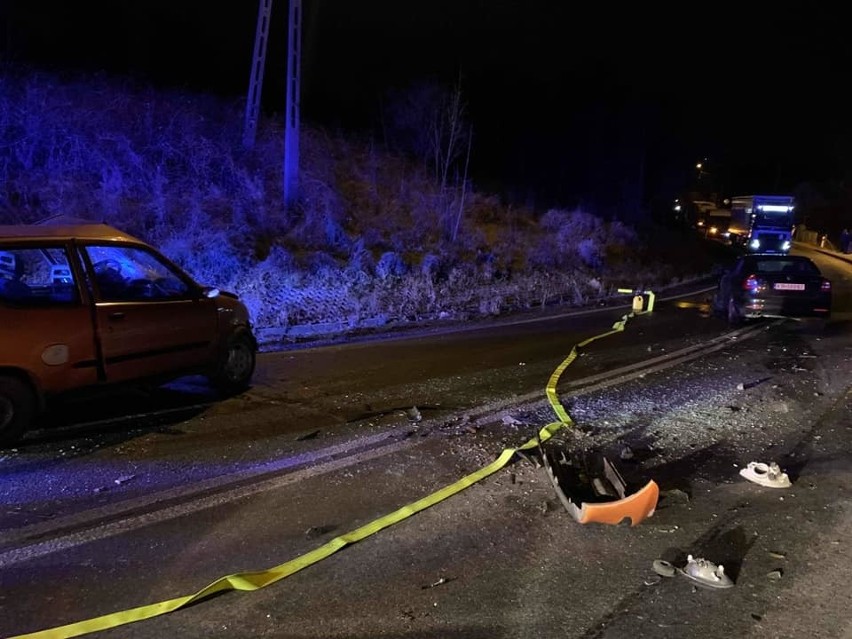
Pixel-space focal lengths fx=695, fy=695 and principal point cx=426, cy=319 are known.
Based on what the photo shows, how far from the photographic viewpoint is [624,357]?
10328 millimetres

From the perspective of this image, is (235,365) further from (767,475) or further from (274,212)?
(274,212)

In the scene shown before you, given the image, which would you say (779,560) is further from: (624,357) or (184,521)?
(624,357)

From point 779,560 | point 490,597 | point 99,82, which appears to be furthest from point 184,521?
point 99,82

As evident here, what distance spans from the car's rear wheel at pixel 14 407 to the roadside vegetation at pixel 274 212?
631cm

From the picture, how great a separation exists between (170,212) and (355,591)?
52.7 ft

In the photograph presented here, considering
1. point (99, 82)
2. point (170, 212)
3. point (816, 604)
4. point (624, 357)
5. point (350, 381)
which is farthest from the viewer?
point (99, 82)

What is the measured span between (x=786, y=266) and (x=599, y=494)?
11469 mm

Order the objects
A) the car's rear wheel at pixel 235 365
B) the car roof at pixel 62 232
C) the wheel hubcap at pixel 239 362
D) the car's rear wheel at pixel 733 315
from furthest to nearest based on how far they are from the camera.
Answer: the car's rear wheel at pixel 733 315 < the wheel hubcap at pixel 239 362 < the car's rear wheel at pixel 235 365 < the car roof at pixel 62 232

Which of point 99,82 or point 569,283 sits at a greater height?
point 99,82

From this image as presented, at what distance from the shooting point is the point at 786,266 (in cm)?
1434

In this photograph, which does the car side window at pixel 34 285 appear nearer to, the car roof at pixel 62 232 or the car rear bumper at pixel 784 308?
the car roof at pixel 62 232

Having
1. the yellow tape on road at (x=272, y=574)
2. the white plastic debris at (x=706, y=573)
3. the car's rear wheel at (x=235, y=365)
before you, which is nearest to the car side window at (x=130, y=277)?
the car's rear wheel at (x=235, y=365)

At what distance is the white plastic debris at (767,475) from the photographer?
5328 mm

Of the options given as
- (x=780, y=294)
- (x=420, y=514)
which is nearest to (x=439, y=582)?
Answer: (x=420, y=514)
